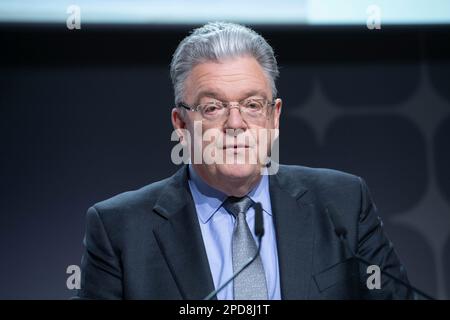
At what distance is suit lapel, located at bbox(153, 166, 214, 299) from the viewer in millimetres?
1779

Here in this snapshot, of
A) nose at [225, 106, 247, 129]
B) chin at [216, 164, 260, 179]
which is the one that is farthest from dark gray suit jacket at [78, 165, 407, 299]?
nose at [225, 106, 247, 129]

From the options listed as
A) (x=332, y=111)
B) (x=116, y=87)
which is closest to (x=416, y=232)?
(x=332, y=111)

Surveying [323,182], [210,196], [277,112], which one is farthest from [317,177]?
[210,196]

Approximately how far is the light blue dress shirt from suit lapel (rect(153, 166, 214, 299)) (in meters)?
0.04

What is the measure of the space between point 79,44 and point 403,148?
3.72ft

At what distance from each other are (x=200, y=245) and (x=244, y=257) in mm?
128

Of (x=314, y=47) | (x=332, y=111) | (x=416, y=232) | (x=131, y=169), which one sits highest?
(x=314, y=47)

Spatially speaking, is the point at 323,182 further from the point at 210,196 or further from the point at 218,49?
the point at 218,49

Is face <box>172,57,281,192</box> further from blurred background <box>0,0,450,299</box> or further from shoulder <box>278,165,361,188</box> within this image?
blurred background <box>0,0,450,299</box>

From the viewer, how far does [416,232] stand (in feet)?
7.25

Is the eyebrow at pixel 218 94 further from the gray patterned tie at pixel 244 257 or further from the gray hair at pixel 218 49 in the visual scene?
the gray patterned tie at pixel 244 257

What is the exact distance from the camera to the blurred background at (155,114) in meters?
2.18
